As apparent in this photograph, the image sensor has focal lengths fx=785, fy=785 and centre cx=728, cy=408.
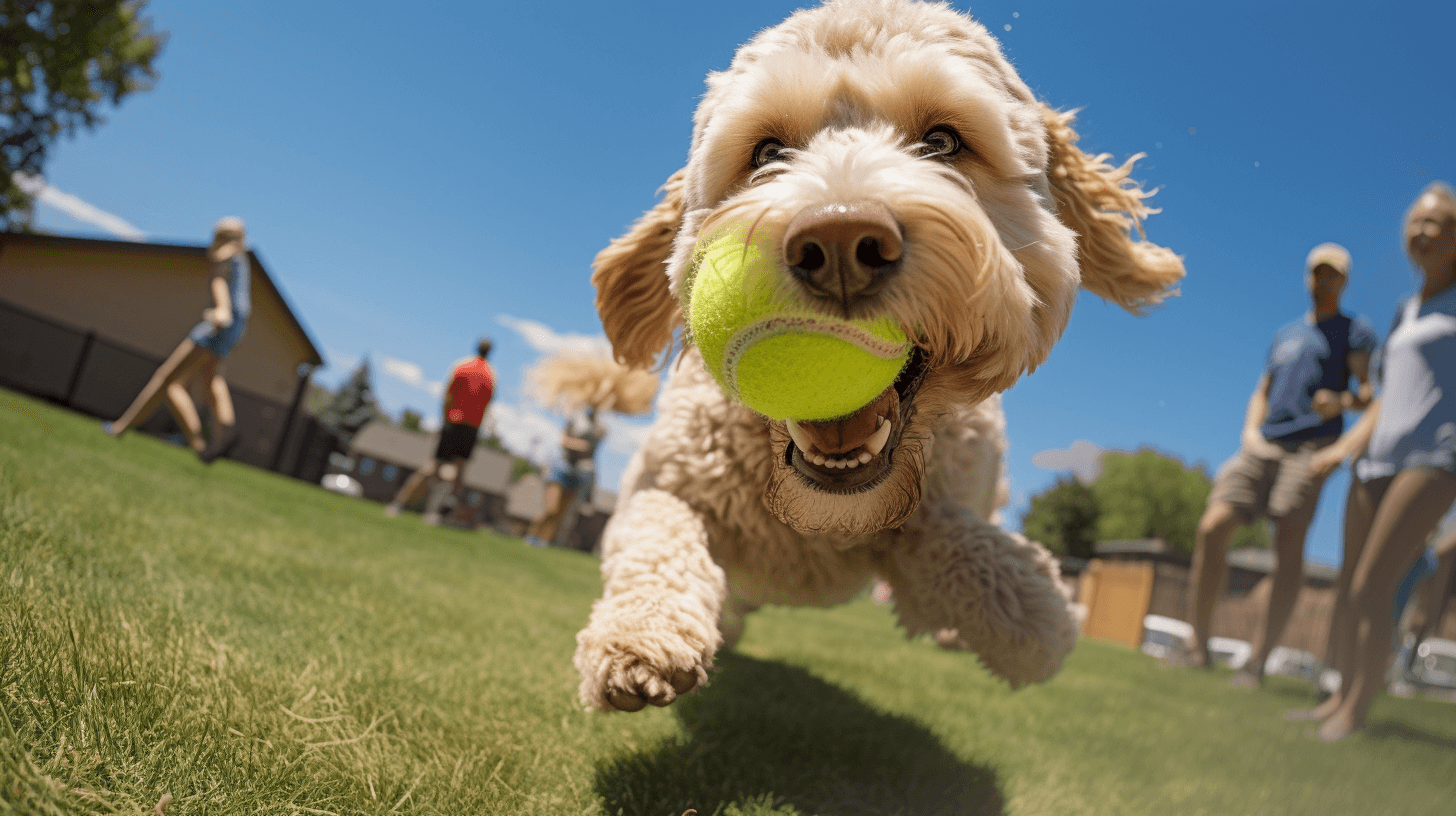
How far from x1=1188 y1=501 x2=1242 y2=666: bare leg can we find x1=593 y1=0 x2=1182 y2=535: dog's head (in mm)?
4272

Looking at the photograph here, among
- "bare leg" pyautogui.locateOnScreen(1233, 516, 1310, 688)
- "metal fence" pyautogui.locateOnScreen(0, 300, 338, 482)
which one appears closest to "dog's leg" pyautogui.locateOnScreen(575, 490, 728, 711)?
"bare leg" pyautogui.locateOnScreen(1233, 516, 1310, 688)

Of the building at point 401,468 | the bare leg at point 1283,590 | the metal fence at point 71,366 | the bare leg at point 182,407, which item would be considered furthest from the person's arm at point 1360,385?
the building at point 401,468

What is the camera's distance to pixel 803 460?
6.07 feet

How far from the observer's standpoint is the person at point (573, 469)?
11305 mm

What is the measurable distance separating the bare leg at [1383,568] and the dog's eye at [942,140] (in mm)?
3245

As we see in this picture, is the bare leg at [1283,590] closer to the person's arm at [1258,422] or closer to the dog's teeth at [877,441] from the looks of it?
the person's arm at [1258,422]

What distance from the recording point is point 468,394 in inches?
399

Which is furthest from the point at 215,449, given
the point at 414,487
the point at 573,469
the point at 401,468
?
the point at 401,468

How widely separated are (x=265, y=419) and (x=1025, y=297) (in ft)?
77.0

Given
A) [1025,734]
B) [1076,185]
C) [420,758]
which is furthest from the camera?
[1025,734]

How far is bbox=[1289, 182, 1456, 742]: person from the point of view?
3619 millimetres

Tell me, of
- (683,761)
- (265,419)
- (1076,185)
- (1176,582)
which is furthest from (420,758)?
(265,419)

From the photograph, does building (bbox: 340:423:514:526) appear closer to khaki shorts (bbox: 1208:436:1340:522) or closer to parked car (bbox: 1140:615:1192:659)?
parked car (bbox: 1140:615:1192:659)

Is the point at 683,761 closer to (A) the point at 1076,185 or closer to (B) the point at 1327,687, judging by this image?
(A) the point at 1076,185
